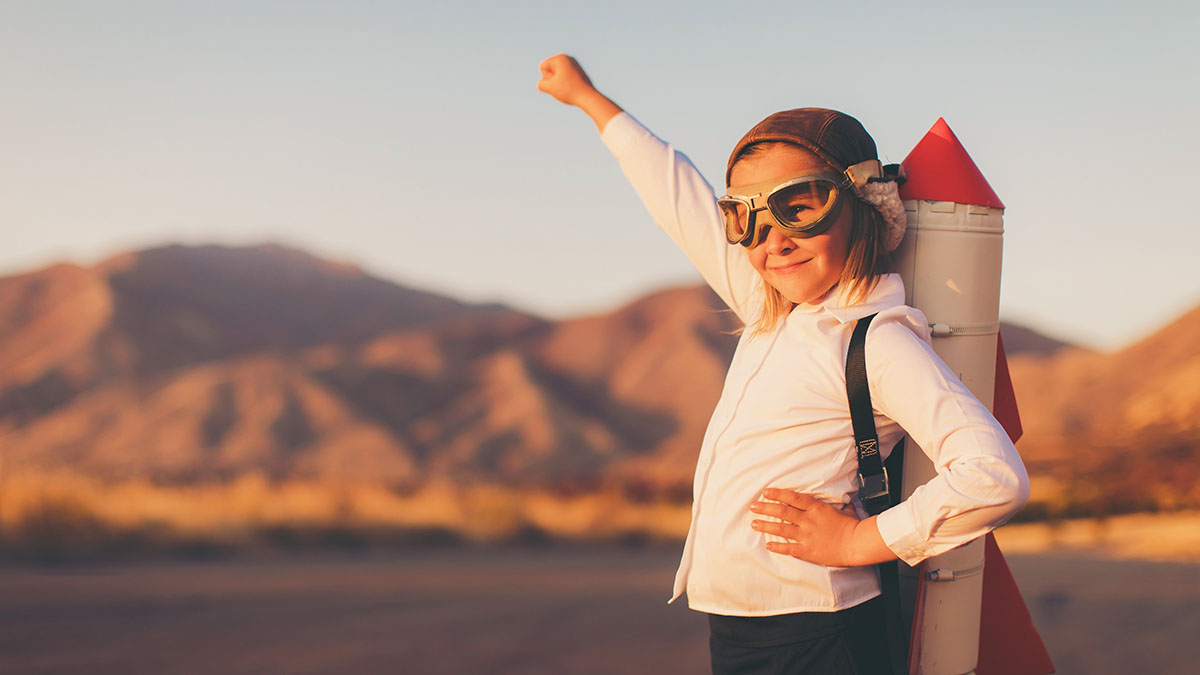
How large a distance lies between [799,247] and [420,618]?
5.32m

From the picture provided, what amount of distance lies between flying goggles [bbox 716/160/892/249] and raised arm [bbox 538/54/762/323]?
0.29 meters

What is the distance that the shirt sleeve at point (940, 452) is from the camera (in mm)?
Result: 1461

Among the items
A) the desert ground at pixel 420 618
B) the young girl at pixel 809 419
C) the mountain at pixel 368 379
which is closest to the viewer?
the young girl at pixel 809 419

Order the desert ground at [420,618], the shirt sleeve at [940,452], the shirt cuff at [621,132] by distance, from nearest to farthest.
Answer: the shirt sleeve at [940,452] → the shirt cuff at [621,132] → the desert ground at [420,618]

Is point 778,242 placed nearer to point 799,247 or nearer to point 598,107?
point 799,247

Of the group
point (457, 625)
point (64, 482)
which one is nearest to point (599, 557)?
point (457, 625)

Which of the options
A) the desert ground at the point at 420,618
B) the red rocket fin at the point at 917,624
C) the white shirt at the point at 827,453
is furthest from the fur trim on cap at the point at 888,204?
the desert ground at the point at 420,618

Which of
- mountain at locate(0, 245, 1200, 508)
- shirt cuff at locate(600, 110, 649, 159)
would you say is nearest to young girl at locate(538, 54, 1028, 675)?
shirt cuff at locate(600, 110, 649, 159)

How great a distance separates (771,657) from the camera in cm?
171

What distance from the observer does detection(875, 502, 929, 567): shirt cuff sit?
1538 mm

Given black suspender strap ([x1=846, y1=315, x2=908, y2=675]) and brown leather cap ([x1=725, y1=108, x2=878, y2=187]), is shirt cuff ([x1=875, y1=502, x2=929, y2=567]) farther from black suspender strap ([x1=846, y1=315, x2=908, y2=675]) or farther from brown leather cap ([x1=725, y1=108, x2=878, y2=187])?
brown leather cap ([x1=725, y1=108, x2=878, y2=187])

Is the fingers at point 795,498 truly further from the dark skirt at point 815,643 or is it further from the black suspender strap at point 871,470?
the dark skirt at point 815,643

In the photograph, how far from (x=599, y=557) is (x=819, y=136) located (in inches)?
341

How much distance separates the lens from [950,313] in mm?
1857
